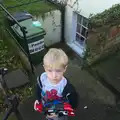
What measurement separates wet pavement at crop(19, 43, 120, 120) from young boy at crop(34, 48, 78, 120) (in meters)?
1.09

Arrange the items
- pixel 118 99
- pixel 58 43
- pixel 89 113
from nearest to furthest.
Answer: pixel 89 113 → pixel 118 99 → pixel 58 43

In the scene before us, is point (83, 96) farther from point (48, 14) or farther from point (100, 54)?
point (48, 14)

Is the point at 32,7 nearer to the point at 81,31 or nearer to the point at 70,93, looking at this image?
the point at 81,31

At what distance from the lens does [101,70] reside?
5.30 metres

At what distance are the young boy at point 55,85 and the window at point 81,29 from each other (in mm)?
4488

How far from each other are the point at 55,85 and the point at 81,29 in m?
4.93

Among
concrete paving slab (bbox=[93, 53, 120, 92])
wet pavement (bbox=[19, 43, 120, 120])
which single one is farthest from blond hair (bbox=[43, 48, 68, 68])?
concrete paving slab (bbox=[93, 53, 120, 92])

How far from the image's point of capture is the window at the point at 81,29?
7.09m

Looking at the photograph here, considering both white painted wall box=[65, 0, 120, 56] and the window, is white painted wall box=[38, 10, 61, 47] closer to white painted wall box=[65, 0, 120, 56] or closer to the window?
white painted wall box=[65, 0, 120, 56]

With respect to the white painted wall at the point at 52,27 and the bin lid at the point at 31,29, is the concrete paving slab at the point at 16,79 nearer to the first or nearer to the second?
the bin lid at the point at 31,29

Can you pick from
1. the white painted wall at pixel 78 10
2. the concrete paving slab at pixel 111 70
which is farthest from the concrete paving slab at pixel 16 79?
the white painted wall at pixel 78 10

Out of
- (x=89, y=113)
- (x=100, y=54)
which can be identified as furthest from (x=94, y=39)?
(x=89, y=113)

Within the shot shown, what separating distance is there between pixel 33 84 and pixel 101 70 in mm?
1743

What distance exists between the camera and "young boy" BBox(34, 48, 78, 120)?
7.82 feet
